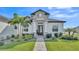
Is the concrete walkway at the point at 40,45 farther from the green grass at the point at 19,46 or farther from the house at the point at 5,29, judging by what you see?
the house at the point at 5,29

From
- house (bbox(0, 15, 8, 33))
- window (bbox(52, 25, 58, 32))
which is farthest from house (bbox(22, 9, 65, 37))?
house (bbox(0, 15, 8, 33))

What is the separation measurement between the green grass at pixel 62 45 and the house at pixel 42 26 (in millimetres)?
148

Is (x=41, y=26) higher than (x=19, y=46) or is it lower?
higher

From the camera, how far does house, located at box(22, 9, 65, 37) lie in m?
4.72

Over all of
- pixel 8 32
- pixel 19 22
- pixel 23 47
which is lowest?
pixel 23 47

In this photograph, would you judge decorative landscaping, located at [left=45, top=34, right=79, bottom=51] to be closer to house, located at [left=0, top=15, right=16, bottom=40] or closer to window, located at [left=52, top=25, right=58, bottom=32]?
window, located at [left=52, top=25, right=58, bottom=32]

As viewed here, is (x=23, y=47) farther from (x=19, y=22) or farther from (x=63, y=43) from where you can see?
(x=63, y=43)

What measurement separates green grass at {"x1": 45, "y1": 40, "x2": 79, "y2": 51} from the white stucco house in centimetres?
15

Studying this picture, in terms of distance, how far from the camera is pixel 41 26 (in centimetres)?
474

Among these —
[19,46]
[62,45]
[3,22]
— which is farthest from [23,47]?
[62,45]

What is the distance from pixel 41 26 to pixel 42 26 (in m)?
0.02

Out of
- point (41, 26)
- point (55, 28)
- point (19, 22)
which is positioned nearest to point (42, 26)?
point (41, 26)

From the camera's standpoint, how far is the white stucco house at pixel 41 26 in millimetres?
4719
